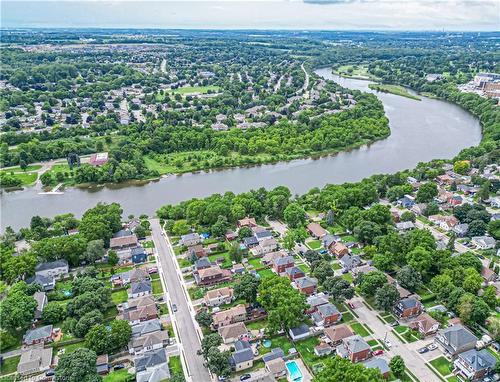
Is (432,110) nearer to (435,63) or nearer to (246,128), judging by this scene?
(246,128)

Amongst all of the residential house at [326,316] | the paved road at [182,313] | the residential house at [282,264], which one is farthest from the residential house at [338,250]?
the paved road at [182,313]

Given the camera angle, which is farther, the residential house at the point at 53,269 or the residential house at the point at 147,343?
the residential house at the point at 53,269

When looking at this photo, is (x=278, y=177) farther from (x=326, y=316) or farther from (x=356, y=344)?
(x=356, y=344)

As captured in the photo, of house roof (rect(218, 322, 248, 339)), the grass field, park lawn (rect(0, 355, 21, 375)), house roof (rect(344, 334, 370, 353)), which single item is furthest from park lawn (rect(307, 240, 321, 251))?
the grass field

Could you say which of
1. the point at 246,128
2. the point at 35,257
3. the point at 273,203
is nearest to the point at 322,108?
the point at 246,128

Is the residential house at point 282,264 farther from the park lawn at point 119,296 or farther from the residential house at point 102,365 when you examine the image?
the residential house at point 102,365
